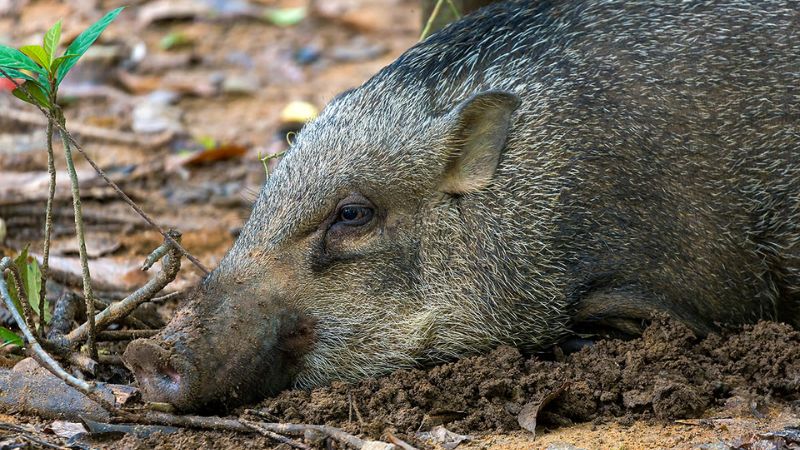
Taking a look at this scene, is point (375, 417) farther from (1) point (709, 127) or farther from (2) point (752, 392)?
(1) point (709, 127)

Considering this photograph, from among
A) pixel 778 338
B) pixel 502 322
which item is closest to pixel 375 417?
pixel 502 322

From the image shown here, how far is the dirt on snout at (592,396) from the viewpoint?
4.12m

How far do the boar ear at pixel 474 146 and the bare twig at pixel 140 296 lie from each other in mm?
1228

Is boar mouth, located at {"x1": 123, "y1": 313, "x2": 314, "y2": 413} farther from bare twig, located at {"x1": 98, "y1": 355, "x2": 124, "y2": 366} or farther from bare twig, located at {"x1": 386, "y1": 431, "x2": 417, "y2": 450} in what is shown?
bare twig, located at {"x1": 386, "y1": 431, "x2": 417, "y2": 450}

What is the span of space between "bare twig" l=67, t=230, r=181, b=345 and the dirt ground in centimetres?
35

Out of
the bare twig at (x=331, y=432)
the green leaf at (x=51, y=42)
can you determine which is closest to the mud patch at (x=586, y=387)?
the bare twig at (x=331, y=432)

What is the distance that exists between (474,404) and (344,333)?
74 centimetres

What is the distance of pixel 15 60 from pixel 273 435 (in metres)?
1.74

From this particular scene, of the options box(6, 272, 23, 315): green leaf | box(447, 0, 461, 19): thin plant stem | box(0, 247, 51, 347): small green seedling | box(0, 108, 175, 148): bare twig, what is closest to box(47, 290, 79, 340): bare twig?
box(0, 247, 51, 347): small green seedling

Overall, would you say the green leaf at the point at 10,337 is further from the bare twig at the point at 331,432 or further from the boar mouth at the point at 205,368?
the bare twig at the point at 331,432

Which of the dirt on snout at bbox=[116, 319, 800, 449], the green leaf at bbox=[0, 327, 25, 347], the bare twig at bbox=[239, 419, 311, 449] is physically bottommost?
the dirt on snout at bbox=[116, 319, 800, 449]

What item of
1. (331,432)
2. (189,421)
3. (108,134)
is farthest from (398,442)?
(108,134)

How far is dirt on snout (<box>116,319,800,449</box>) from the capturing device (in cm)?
412

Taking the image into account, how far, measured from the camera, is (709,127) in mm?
4996
